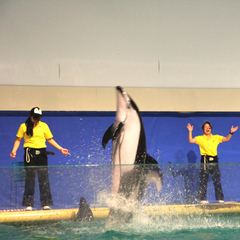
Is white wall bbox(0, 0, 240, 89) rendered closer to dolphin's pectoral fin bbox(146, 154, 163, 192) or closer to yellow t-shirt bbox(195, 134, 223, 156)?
yellow t-shirt bbox(195, 134, 223, 156)

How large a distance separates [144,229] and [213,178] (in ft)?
3.03

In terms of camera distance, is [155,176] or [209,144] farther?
[209,144]

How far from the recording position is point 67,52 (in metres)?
7.12

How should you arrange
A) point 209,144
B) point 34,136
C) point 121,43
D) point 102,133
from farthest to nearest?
point 121,43
point 102,133
point 209,144
point 34,136

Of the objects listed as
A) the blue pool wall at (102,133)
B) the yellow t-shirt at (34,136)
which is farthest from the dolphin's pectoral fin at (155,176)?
the blue pool wall at (102,133)

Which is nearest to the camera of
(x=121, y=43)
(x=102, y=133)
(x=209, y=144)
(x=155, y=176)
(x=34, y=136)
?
(x=155, y=176)

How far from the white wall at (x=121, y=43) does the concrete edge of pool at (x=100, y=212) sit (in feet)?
14.4

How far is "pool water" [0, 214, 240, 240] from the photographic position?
9.64 feet

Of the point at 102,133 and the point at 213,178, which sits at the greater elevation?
the point at 102,133

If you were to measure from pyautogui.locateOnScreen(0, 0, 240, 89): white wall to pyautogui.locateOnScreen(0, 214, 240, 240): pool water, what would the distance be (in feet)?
14.6

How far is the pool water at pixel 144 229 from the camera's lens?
2939mm

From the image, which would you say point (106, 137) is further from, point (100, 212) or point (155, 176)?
point (100, 212)

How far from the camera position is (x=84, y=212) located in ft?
10.2

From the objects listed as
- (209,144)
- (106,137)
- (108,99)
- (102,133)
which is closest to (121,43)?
(108,99)
